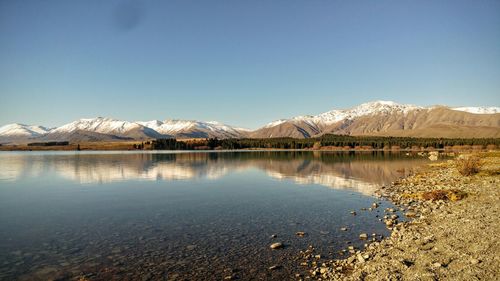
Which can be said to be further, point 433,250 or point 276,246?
point 276,246

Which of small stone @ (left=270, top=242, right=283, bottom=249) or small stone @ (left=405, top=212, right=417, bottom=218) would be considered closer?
small stone @ (left=270, top=242, right=283, bottom=249)

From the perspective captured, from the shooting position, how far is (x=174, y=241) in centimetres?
2438

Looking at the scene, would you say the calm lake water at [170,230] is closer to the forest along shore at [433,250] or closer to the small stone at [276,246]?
the small stone at [276,246]

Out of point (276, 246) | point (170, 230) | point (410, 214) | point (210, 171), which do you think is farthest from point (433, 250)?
point (210, 171)

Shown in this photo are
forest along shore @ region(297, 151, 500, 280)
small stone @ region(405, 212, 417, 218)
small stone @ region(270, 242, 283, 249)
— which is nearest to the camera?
forest along shore @ region(297, 151, 500, 280)

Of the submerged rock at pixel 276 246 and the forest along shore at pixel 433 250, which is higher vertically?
the forest along shore at pixel 433 250

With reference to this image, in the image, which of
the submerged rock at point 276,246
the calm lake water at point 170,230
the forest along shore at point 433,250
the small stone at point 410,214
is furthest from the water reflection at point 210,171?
the submerged rock at point 276,246

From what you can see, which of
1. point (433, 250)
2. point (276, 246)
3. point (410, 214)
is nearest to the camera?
point (433, 250)

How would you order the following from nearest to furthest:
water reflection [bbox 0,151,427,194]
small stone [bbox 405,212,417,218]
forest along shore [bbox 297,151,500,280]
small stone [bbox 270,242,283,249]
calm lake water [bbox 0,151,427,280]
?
1. forest along shore [bbox 297,151,500,280]
2. calm lake water [bbox 0,151,427,280]
3. small stone [bbox 270,242,283,249]
4. small stone [bbox 405,212,417,218]
5. water reflection [bbox 0,151,427,194]

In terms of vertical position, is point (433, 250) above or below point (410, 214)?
above

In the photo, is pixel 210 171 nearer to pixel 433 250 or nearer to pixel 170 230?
pixel 170 230

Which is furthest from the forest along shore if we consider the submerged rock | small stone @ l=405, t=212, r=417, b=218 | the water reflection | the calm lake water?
the water reflection

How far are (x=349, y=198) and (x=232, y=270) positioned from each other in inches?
1069

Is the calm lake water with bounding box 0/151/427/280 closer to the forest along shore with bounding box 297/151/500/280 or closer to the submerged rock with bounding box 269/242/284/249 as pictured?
the submerged rock with bounding box 269/242/284/249
